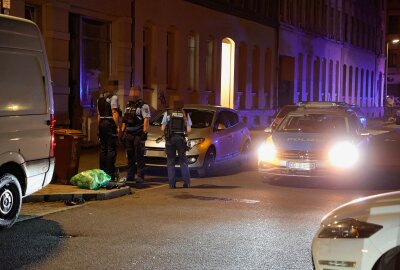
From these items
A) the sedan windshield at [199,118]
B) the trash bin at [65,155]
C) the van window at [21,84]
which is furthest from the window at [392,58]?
the van window at [21,84]

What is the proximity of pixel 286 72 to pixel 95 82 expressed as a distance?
63.2 feet

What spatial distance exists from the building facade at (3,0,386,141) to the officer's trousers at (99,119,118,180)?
0.84m

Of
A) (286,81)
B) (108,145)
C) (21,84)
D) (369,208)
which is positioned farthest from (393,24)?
(369,208)

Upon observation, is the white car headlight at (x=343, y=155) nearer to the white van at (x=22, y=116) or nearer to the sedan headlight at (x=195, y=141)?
the sedan headlight at (x=195, y=141)

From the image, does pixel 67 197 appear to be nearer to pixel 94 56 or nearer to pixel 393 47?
pixel 94 56

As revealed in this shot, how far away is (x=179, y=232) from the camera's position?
8242 millimetres

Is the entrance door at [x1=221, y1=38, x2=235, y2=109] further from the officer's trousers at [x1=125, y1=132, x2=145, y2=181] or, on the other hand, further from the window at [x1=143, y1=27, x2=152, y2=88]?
the officer's trousers at [x1=125, y1=132, x2=145, y2=181]

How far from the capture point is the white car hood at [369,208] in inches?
187

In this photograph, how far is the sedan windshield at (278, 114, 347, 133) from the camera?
13641 mm

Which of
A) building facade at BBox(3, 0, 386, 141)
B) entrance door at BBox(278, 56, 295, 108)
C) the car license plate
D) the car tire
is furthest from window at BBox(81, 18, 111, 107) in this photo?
entrance door at BBox(278, 56, 295, 108)

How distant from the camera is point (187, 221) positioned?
900 centimetres

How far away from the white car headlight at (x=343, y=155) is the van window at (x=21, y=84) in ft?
19.8

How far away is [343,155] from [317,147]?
0.53m

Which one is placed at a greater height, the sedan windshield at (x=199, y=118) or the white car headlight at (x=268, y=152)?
the sedan windshield at (x=199, y=118)
